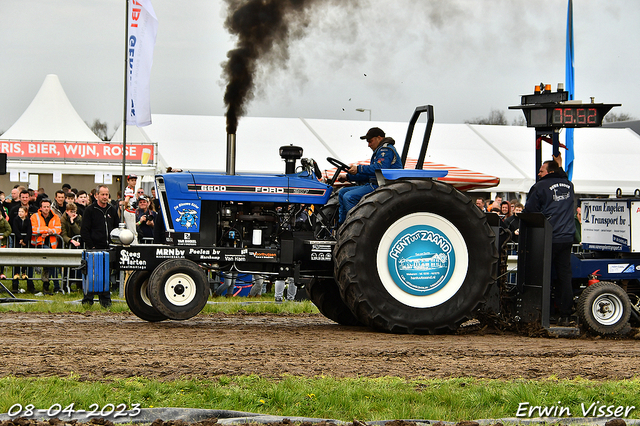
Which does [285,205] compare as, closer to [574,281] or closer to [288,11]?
[288,11]

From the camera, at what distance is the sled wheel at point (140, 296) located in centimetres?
818

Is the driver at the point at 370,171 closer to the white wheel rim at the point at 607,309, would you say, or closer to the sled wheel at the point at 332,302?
the sled wheel at the point at 332,302

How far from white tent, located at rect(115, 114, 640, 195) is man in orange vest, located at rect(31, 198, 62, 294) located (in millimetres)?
6929

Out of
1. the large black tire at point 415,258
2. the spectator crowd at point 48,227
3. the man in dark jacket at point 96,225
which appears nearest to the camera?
the large black tire at point 415,258

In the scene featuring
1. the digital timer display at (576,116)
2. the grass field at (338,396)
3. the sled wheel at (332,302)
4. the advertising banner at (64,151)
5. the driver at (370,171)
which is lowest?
the grass field at (338,396)

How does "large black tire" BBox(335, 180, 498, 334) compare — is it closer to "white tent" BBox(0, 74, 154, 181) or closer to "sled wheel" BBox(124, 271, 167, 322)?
"sled wheel" BBox(124, 271, 167, 322)

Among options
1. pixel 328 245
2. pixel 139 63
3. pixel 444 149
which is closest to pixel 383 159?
pixel 328 245

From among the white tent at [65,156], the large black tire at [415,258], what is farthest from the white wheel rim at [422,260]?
the white tent at [65,156]

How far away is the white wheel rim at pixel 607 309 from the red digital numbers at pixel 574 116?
1.87m

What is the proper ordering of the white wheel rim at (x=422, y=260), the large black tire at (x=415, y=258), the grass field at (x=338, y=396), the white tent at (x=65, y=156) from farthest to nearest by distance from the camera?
the white tent at (x=65, y=156) < the white wheel rim at (x=422, y=260) < the large black tire at (x=415, y=258) < the grass field at (x=338, y=396)

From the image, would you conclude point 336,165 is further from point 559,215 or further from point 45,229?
point 45,229

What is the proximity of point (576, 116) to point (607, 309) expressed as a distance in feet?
6.92

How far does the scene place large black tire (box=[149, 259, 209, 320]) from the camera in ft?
24.6

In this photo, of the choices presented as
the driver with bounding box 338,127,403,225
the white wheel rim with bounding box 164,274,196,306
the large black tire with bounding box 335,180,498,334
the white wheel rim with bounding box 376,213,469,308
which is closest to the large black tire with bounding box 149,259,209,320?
the white wheel rim with bounding box 164,274,196,306
